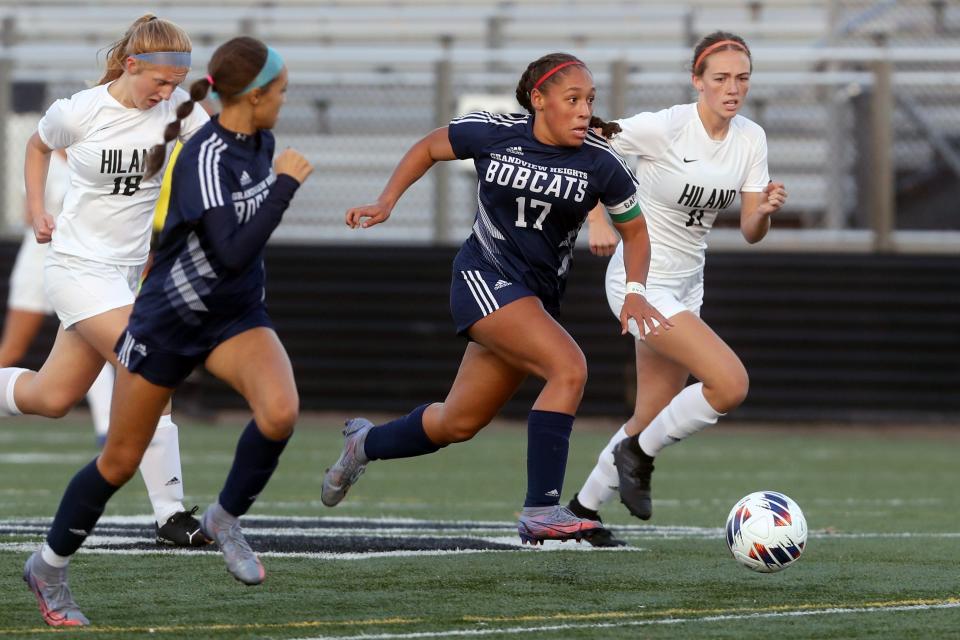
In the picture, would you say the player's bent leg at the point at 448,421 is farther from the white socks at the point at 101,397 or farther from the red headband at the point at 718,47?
the white socks at the point at 101,397

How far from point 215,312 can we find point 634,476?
2.56 meters

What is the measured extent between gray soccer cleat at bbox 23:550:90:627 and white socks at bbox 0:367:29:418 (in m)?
2.40

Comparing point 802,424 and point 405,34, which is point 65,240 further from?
point 405,34

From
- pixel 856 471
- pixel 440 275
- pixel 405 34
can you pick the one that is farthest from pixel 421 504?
pixel 405 34

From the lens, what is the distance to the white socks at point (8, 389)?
725 centimetres

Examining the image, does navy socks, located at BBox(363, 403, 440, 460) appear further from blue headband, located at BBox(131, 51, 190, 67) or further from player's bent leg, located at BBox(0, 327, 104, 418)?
blue headband, located at BBox(131, 51, 190, 67)

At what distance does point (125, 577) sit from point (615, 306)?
2619 mm

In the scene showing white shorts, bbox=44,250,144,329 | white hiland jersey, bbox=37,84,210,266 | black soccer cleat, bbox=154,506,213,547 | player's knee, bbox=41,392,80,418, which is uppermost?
white hiland jersey, bbox=37,84,210,266

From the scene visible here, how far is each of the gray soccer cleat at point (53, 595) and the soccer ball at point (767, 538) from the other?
2.38 metres

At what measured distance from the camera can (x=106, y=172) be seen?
6.82 metres

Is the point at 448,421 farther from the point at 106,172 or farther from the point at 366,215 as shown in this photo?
the point at 106,172

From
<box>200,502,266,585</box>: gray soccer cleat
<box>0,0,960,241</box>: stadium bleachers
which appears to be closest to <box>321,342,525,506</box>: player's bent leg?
<box>200,502,266,585</box>: gray soccer cleat

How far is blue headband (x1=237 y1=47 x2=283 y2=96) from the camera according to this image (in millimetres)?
5125

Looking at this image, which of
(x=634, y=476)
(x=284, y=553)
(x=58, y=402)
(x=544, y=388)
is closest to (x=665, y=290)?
(x=634, y=476)
